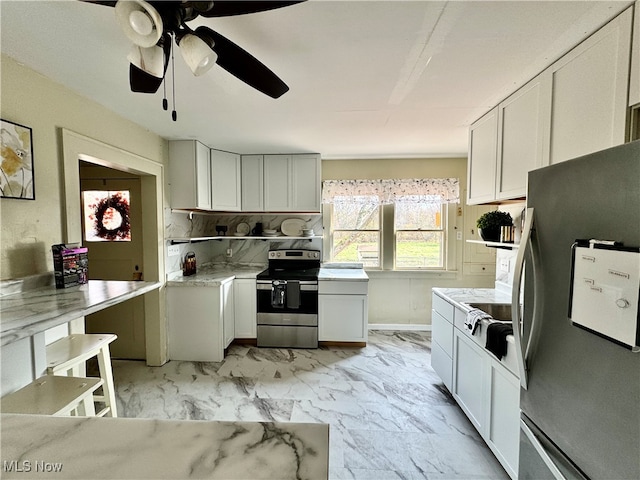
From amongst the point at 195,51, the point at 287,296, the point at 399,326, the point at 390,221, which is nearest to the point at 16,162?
the point at 195,51

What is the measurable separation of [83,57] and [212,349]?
2.60 metres

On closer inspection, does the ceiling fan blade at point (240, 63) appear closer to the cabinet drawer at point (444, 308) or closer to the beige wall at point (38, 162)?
the beige wall at point (38, 162)

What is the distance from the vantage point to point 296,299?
3.16m

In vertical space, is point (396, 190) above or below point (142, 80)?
below

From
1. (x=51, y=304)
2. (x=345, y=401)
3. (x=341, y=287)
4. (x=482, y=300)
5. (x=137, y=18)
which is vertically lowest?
(x=345, y=401)

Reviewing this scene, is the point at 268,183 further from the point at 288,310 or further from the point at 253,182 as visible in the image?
the point at 288,310

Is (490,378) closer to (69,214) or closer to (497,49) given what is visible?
(497,49)

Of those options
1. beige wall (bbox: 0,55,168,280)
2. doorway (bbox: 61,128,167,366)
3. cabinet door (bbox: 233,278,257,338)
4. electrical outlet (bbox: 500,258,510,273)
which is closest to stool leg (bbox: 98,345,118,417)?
beige wall (bbox: 0,55,168,280)

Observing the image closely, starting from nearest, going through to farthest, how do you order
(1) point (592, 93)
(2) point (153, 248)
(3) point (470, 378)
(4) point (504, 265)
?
(1) point (592, 93) → (3) point (470, 378) → (4) point (504, 265) → (2) point (153, 248)

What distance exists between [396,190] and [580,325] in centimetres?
294

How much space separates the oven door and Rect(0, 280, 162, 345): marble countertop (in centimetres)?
178

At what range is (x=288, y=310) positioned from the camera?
3.20 metres

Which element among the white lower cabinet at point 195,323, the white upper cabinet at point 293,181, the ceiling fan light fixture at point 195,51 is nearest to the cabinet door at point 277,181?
the white upper cabinet at point 293,181

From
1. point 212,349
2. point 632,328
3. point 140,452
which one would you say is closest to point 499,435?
point 632,328
